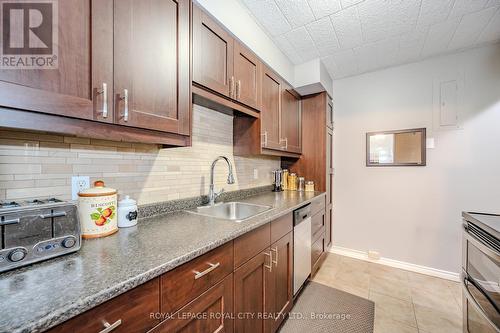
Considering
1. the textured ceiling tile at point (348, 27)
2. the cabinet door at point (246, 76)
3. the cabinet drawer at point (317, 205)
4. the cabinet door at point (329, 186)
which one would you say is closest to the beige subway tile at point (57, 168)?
the cabinet door at point (246, 76)

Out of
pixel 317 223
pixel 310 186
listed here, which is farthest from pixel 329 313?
pixel 310 186

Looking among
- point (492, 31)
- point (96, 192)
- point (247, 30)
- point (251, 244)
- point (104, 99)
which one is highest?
point (492, 31)

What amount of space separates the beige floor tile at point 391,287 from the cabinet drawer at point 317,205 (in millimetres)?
906

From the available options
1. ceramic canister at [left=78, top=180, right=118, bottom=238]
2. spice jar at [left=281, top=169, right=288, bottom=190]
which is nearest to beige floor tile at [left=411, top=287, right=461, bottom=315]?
spice jar at [left=281, top=169, right=288, bottom=190]

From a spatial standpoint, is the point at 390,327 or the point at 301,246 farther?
the point at 301,246

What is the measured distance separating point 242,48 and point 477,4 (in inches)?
73.0

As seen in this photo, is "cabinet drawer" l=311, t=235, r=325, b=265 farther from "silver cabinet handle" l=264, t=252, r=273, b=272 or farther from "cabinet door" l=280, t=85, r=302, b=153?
"cabinet door" l=280, t=85, r=302, b=153

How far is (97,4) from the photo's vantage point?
788mm

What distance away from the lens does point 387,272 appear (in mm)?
2355

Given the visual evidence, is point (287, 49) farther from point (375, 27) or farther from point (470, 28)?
point (470, 28)

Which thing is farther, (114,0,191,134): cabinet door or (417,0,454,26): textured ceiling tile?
(417,0,454,26): textured ceiling tile

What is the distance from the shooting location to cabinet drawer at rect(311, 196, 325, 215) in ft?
6.90

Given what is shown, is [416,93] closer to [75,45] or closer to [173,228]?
[173,228]

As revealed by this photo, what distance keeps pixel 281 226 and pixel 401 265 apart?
6.71 ft
